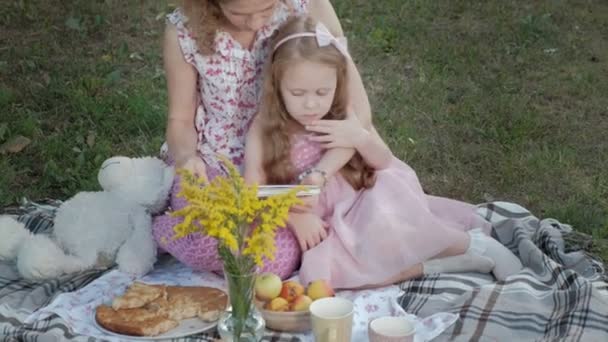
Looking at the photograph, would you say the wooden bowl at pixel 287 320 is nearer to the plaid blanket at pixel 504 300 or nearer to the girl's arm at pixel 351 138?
the plaid blanket at pixel 504 300

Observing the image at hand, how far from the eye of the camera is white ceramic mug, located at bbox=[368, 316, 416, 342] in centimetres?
291

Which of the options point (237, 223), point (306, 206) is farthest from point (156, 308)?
point (237, 223)

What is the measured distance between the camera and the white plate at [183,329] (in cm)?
313

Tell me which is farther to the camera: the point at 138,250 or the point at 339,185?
the point at 339,185

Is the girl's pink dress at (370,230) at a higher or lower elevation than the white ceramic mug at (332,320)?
higher

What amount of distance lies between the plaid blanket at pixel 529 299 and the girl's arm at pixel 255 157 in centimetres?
69

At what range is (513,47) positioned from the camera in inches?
245

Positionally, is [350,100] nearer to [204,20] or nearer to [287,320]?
[204,20]

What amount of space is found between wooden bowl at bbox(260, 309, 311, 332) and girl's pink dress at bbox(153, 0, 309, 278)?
1.23ft

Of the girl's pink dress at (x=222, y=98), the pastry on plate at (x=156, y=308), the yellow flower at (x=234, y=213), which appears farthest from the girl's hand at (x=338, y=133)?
the yellow flower at (x=234, y=213)

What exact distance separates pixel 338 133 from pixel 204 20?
667 mm

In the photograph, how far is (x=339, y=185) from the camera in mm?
3691

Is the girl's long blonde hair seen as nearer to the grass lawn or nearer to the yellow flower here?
the yellow flower

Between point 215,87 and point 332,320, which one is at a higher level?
point 215,87
